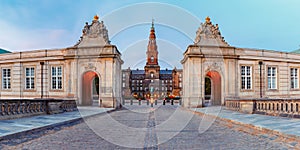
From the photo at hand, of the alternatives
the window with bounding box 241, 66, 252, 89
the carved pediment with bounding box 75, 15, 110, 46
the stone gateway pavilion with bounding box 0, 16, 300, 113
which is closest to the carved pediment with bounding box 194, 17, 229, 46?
the stone gateway pavilion with bounding box 0, 16, 300, 113

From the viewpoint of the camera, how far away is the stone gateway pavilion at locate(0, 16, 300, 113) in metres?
26.8

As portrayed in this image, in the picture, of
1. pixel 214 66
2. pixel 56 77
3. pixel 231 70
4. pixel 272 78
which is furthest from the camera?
pixel 272 78

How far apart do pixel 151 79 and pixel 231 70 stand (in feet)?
295

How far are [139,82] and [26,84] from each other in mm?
95606

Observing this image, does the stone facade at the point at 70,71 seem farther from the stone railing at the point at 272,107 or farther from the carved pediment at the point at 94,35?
the stone railing at the point at 272,107

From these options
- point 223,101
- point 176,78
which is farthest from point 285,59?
point 176,78

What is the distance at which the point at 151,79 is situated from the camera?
11731 centimetres

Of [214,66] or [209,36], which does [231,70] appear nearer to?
[214,66]

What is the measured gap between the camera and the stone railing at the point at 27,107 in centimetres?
1335

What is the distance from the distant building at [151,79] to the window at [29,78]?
80.6 meters

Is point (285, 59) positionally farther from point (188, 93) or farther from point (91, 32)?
point (91, 32)

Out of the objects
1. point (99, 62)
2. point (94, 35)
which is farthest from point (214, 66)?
point (94, 35)

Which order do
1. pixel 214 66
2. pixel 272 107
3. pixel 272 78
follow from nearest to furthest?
pixel 272 107
pixel 214 66
pixel 272 78

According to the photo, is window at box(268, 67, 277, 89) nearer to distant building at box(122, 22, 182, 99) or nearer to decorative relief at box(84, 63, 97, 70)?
decorative relief at box(84, 63, 97, 70)
